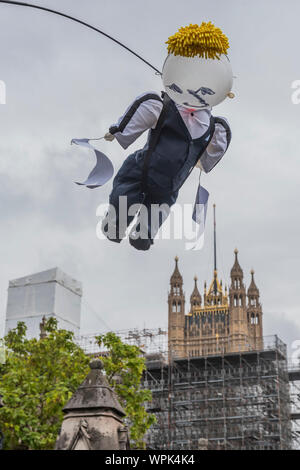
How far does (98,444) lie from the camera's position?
31.8 ft

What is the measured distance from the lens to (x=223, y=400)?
5300 centimetres

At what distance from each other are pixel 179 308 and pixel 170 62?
354ft

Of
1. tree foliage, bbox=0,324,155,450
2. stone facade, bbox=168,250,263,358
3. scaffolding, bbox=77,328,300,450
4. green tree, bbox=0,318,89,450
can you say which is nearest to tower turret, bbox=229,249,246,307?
stone facade, bbox=168,250,263,358

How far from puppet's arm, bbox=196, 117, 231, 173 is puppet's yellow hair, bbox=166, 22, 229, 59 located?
120cm

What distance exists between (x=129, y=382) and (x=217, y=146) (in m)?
18.1

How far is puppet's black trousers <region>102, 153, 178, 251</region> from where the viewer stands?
19.6 feet

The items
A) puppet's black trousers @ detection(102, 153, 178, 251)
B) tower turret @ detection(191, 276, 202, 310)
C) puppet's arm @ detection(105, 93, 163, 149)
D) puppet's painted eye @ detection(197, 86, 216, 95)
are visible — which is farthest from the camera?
tower turret @ detection(191, 276, 202, 310)

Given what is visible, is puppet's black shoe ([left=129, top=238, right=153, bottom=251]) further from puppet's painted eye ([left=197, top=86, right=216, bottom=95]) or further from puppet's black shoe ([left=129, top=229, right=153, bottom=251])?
puppet's painted eye ([left=197, top=86, right=216, bottom=95])

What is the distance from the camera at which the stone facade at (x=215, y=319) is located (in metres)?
→ 109

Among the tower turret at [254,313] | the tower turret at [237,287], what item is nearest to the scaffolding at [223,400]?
the tower turret at [237,287]

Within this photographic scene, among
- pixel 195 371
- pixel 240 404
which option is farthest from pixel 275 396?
pixel 195 371

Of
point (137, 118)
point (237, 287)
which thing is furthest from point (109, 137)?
point (237, 287)

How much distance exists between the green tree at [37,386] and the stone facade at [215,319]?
83.4 metres
